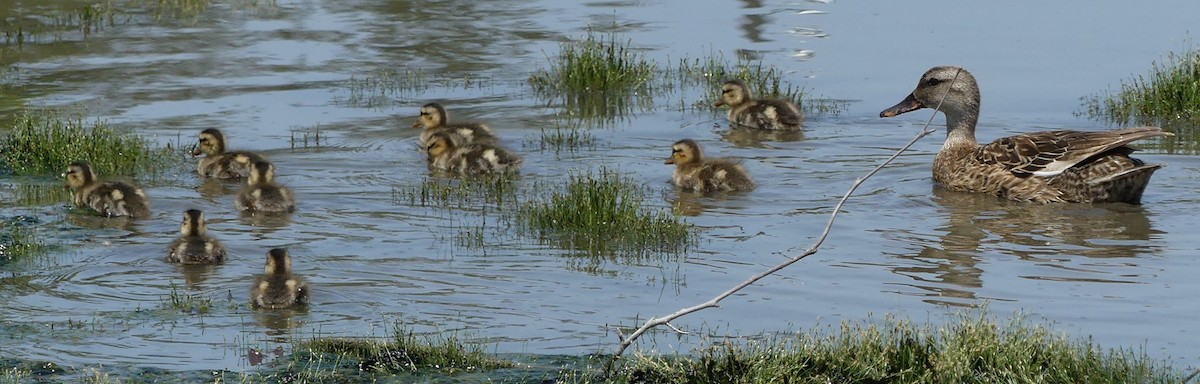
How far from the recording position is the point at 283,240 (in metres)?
9.84

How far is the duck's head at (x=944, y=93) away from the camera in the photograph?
1211 cm

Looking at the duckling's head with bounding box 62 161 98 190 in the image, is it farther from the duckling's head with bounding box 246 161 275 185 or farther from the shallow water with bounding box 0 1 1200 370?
the duckling's head with bounding box 246 161 275 185

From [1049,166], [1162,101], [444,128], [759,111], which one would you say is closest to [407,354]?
[1049,166]

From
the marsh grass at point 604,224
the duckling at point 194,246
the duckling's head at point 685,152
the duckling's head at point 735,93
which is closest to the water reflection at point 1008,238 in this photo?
the marsh grass at point 604,224

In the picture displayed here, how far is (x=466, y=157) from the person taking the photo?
12023mm

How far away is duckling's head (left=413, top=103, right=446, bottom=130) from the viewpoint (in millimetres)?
13202

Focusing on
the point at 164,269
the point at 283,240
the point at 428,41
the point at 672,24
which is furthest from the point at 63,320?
the point at 672,24

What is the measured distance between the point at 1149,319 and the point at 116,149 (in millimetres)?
7080

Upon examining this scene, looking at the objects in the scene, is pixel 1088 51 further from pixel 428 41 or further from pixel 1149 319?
pixel 1149 319

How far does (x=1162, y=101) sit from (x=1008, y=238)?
4.20 metres

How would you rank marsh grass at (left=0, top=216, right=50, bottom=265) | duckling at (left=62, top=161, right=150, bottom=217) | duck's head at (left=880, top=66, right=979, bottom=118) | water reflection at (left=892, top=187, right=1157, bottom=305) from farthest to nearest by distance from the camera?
duck's head at (left=880, top=66, right=979, bottom=118) < duckling at (left=62, top=161, right=150, bottom=217) < marsh grass at (left=0, top=216, right=50, bottom=265) < water reflection at (left=892, top=187, right=1157, bottom=305)

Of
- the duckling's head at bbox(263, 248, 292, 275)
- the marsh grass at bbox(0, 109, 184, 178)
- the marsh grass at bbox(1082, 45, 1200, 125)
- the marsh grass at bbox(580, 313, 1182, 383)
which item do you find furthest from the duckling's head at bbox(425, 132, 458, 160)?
the marsh grass at bbox(580, 313, 1182, 383)

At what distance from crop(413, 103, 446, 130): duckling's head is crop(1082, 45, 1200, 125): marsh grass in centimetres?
499

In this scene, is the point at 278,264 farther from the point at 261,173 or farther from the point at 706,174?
the point at 706,174
